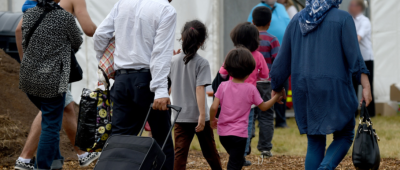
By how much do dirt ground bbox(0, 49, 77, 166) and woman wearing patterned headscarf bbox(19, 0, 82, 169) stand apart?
4.13ft

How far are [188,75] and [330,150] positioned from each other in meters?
1.16

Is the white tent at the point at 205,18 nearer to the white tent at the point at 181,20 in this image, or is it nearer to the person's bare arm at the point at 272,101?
the white tent at the point at 181,20

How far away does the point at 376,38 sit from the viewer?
891cm

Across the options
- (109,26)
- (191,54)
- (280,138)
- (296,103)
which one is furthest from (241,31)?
(280,138)

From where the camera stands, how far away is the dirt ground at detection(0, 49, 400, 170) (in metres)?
4.66

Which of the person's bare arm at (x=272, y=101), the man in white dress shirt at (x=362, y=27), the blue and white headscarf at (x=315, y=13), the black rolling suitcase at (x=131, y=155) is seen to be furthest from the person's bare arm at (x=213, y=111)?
the man in white dress shirt at (x=362, y=27)

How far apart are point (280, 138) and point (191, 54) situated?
10.2 ft

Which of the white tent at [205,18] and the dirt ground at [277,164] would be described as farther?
the white tent at [205,18]

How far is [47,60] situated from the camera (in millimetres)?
3564

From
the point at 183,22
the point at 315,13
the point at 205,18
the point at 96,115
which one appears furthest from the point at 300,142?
the point at 96,115

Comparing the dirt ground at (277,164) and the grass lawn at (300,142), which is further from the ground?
the dirt ground at (277,164)

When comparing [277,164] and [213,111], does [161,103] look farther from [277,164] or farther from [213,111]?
[277,164]

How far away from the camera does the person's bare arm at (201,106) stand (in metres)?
3.54

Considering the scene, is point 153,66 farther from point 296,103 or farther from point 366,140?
point 366,140
